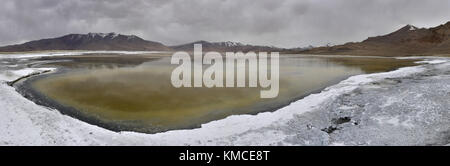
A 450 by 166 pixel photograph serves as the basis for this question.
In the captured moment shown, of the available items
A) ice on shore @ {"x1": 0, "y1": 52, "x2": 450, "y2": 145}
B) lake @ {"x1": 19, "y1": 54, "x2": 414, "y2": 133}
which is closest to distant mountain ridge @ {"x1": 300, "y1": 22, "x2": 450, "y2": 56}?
lake @ {"x1": 19, "y1": 54, "x2": 414, "y2": 133}

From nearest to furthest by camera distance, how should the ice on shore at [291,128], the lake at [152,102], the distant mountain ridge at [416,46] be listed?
the ice on shore at [291,128]
the lake at [152,102]
the distant mountain ridge at [416,46]

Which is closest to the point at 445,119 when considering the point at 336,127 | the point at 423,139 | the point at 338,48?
the point at 423,139

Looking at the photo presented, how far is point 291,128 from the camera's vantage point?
31.5 ft

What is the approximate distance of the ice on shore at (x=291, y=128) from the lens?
8320 mm

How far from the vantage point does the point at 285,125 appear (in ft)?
32.7

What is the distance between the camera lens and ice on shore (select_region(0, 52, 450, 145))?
328 inches

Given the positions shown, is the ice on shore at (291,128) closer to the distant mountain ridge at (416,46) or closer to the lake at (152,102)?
the lake at (152,102)

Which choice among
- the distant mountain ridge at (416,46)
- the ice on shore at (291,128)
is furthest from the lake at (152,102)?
the distant mountain ridge at (416,46)

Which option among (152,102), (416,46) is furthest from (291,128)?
(416,46)

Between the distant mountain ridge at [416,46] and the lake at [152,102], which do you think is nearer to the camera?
the lake at [152,102]

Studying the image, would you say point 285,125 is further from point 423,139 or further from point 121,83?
point 121,83

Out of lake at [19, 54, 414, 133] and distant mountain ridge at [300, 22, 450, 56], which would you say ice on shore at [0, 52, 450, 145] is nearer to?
lake at [19, 54, 414, 133]
